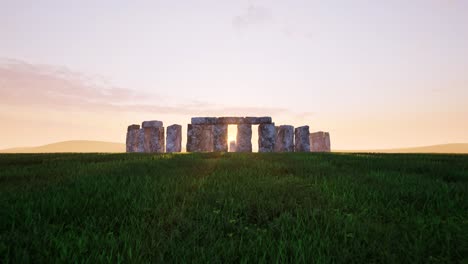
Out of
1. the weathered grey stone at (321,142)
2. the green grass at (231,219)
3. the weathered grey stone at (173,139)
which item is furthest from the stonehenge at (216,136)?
the green grass at (231,219)

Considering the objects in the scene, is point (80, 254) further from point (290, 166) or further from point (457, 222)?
point (290, 166)

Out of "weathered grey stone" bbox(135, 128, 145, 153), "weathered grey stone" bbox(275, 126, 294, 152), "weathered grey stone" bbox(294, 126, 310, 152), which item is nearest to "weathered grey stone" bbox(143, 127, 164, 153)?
"weathered grey stone" bbox(135, 128, 145, 153)

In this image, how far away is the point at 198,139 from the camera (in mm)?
22672

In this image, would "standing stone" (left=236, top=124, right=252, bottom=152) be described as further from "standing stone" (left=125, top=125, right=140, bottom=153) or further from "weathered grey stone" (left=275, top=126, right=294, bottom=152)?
"standing stone" (left=125, top=125, right=140, bottom=153)

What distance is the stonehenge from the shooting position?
2256 centimetres

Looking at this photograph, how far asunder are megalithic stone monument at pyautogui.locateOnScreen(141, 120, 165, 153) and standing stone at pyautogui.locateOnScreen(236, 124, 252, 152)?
220 inches

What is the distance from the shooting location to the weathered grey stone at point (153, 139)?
24062 millimetres

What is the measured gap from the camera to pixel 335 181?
5211 mm

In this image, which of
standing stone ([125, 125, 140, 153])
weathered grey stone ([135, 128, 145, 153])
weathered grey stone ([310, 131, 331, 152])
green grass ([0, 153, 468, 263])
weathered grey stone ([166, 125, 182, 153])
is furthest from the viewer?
weathered grey stone ([310, 131, 331, 152])

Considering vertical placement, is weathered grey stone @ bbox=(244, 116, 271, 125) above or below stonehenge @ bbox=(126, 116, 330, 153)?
above

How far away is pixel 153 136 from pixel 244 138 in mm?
6441

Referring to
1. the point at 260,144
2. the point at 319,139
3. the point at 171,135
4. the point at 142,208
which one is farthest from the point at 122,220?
the point at 319,139

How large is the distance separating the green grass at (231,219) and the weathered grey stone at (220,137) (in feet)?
54.3

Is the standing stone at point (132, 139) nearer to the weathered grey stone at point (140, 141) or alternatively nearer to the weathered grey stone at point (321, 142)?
the weathered grey stone at point (140, 141)
